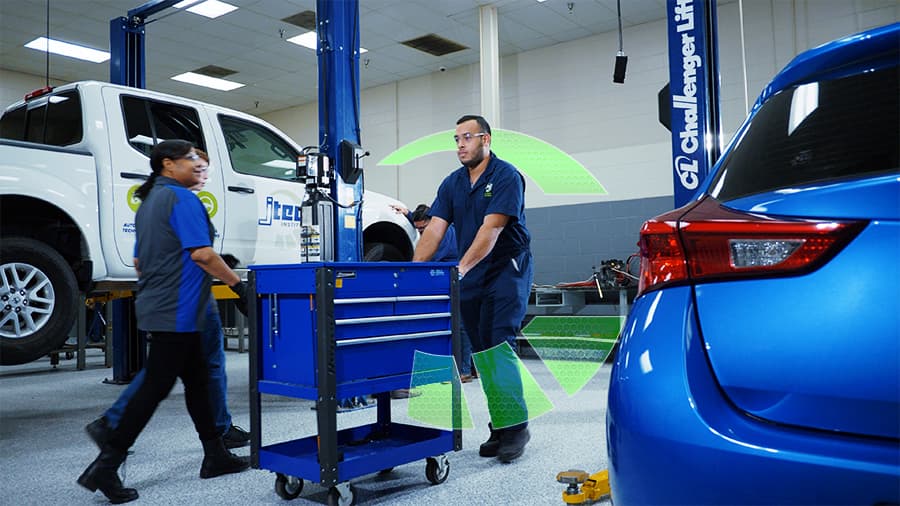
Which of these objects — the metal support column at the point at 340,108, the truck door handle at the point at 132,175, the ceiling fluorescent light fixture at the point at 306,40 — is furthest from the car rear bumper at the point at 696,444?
the ceiling fluorescent light fixture at the point at 306,40

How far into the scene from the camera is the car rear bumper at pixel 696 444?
86 centimetres

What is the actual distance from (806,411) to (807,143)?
483 millimetres

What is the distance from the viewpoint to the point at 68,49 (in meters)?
10.4

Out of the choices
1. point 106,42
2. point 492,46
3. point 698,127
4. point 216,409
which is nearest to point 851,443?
point 698,127

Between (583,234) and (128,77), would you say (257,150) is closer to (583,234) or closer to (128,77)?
(128,77)

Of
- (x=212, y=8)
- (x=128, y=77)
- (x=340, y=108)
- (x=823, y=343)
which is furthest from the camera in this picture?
(x=212, y=8)

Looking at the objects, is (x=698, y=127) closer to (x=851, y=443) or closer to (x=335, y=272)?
(x=335, y=272)

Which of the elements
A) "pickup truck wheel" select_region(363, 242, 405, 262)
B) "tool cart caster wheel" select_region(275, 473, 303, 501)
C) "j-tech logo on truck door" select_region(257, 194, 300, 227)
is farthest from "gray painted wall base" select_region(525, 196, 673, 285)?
"tool cart caster wheel" select_region(275, 473, 303, 501)

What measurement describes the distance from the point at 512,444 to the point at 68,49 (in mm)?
10200

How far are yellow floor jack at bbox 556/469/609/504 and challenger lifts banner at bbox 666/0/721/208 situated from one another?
127 centimetres

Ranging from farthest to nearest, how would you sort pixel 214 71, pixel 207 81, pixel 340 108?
pixel 207 81 → pixel 214 71 → pixel 340 108

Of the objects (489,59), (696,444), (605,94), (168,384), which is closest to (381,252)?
(168,384)

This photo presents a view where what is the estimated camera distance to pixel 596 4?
8.97 meters

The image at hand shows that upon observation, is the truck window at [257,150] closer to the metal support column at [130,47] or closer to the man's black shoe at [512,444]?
the metal support column at [130,47]
